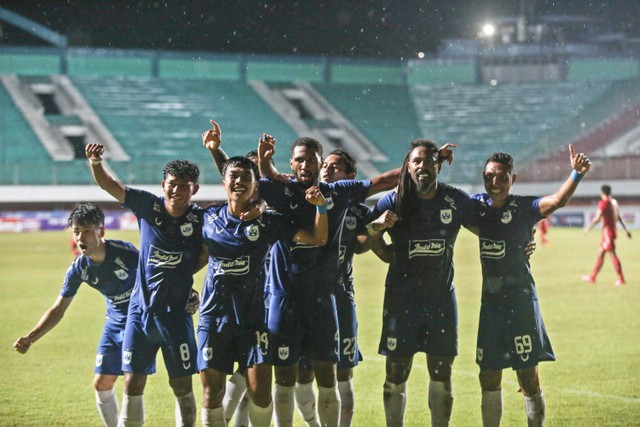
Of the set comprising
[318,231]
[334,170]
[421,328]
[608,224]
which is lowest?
[421,328]

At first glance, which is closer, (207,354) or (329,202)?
(207,354)

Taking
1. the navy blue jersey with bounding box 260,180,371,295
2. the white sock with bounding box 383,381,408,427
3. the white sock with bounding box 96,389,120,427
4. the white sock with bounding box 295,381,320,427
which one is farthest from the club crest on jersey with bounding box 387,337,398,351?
the white sock with bounding box 96,389,120,427

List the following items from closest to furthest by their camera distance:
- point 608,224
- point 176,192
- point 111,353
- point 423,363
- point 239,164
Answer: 1. point 239,164
2. point 176,192
3. point 111,353
4. point 423,363
5. point 608,224

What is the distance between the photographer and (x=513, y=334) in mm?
5789

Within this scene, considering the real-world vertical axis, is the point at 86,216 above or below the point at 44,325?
above

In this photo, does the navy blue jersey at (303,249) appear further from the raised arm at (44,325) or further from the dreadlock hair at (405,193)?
the raised arm at (44,325)

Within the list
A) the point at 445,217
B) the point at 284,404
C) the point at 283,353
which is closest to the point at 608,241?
the point at 445,217

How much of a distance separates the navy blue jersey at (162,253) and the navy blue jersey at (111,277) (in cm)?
59

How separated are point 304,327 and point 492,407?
1416 mm

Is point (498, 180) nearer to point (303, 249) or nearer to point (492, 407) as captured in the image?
point (303, 249)

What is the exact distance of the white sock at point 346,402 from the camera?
6.14 m

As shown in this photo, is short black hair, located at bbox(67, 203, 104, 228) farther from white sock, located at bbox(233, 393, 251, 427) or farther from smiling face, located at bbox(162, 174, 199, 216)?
white sock, located at bbox(233, 393, 251, 427)

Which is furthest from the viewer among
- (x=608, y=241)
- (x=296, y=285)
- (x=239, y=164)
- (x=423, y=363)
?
(x=608, y=241)

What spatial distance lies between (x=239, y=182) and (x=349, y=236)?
1.05m
